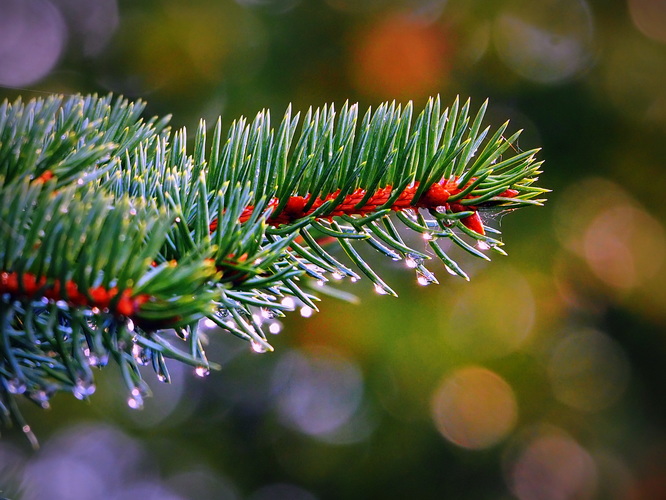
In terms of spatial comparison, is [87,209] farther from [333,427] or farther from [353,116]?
[333,427]

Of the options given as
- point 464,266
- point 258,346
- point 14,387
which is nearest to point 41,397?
point 14,387

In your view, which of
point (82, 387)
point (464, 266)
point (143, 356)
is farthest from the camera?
point (464, 266)

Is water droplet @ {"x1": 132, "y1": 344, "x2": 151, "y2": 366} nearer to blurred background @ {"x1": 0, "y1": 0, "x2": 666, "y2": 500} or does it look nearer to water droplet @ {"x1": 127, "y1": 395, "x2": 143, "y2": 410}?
water droplet @ {"x1": 127, "y1": 395, "x2": 143, "y2": 410}

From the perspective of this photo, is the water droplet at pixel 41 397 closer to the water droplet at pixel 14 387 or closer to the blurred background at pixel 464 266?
the water droplet at pixel 14 387

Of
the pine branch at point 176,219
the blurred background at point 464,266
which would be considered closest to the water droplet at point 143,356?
the pine branch at point 176,219

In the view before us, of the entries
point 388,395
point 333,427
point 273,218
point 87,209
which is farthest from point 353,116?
point 333,427

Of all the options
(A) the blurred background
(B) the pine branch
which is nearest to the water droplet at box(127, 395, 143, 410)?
(B) the pine branch

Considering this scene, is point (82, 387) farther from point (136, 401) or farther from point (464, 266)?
point (464, 266)
